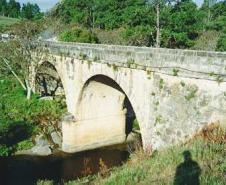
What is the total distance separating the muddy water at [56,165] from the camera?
2234 centimetres

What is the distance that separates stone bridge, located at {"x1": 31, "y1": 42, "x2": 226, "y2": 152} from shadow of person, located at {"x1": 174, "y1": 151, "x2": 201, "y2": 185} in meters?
3.06

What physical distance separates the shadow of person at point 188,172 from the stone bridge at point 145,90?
3.06m

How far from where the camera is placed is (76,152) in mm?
26281

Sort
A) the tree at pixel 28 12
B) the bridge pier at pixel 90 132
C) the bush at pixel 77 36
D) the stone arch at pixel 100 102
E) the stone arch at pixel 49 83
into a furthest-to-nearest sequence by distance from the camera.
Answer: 1. the tree at pixel 28 12
2. the bush at pixel 77 36
3. the stone arch at pixel 49 83
4. the bridge pier at pixel 90 132
5. the stone arch at pixel 100 102

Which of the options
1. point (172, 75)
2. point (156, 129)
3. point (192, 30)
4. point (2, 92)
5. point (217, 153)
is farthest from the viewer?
point (192, 30)

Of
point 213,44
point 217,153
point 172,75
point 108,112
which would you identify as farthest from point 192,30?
point 217,153

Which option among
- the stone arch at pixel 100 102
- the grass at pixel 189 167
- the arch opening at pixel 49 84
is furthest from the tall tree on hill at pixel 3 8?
the grass at pixel 189 167

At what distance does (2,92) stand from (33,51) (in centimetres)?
580

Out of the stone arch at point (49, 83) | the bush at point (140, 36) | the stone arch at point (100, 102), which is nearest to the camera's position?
the stone arch at point (100, 102)

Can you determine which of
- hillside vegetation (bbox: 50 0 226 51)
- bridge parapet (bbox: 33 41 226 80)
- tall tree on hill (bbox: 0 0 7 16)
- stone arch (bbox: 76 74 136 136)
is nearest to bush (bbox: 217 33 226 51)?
hillside vegetation (bbox: 50 0 226 51)

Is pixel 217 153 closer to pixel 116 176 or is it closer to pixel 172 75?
pixel 116 176

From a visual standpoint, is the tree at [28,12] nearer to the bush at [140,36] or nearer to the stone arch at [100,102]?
the bush at [140,36]

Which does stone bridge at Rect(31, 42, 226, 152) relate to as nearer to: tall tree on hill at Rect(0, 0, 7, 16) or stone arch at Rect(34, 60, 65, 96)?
stone arch at Rect(34, 60, 65, 96)

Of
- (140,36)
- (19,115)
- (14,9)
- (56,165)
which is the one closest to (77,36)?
(140,36)
